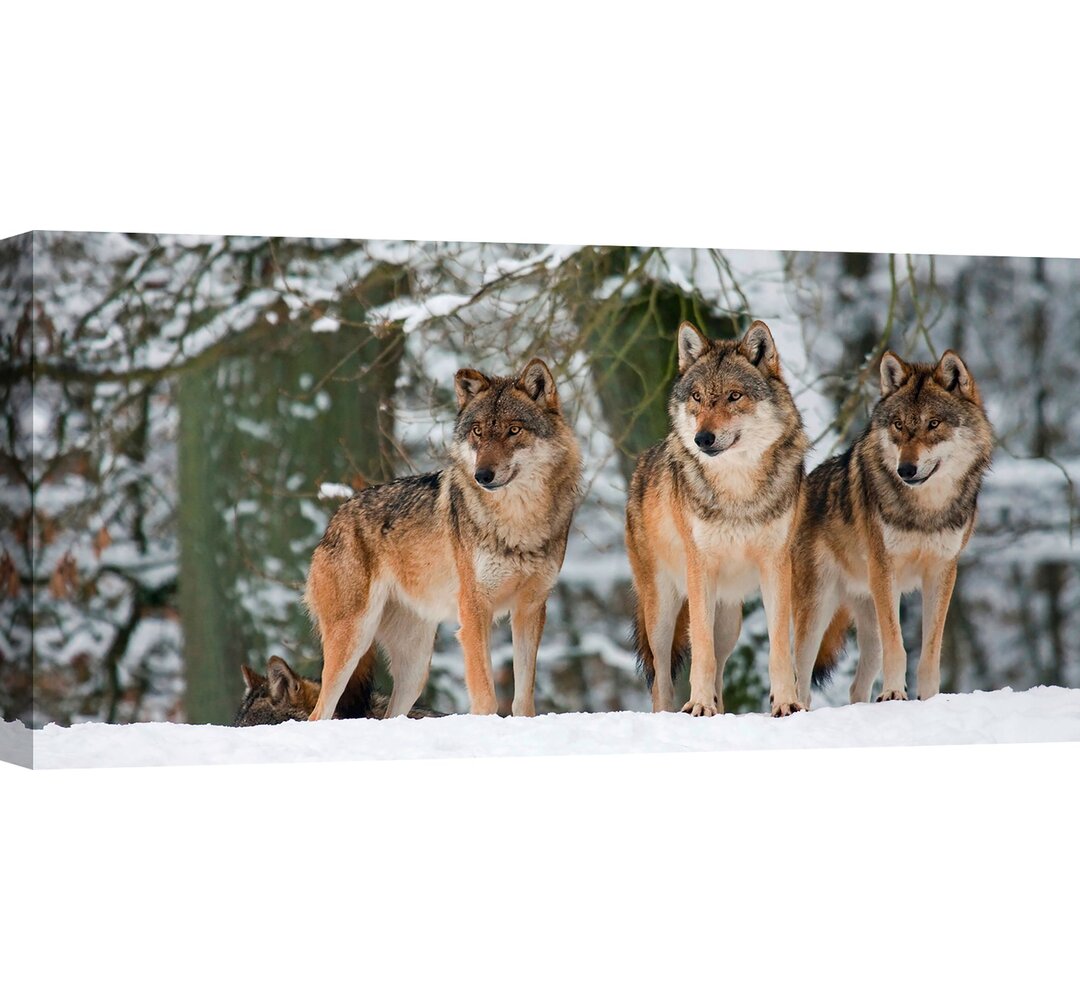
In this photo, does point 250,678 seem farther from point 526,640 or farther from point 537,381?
point 537,381

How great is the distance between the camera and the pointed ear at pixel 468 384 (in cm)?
880

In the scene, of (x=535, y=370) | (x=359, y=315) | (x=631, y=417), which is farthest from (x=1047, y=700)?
(x=359, y=315)

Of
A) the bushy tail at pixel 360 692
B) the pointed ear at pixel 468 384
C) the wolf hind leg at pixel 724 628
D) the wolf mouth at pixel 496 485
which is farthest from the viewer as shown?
the wolf hind leg at pixel 724 628

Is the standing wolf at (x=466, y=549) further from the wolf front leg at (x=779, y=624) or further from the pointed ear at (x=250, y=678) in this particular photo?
the wolf front leg at (x=779, y=624)

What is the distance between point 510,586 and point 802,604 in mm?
1798

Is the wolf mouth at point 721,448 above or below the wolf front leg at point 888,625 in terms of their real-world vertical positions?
above

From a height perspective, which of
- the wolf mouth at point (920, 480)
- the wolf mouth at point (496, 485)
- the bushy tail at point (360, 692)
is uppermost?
the wolf mouth at point (920, 480)

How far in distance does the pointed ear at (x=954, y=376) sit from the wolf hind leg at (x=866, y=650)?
1312 millimetres

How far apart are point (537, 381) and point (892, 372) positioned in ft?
7.12

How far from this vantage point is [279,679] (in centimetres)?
892

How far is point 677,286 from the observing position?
31.5ft

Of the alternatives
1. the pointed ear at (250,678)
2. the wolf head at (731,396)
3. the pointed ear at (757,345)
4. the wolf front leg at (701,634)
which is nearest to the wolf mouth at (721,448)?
the wolf head at (731,396)

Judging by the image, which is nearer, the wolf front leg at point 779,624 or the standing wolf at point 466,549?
the standing wolf at point 466,549

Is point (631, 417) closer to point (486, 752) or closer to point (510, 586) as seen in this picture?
point (510, 586)
